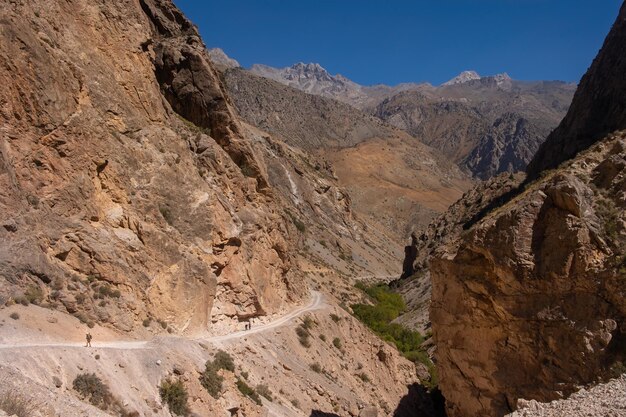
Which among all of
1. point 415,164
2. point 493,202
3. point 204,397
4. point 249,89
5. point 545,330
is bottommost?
point 204,397

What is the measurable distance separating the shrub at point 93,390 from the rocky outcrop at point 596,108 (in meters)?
50.1

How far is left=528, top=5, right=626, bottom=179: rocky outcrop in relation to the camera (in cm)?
5906

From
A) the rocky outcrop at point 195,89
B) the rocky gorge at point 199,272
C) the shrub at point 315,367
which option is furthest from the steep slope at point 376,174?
the shrub at point 315,367

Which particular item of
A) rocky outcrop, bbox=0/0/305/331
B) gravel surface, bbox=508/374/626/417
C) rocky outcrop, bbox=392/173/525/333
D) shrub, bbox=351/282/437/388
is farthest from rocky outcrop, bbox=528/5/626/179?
gravel surface, bbox=508/374/626/417

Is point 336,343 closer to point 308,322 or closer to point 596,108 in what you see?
point 308,322

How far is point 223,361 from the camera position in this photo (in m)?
24.6

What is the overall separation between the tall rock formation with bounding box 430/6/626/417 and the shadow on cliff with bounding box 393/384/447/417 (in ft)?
36.4

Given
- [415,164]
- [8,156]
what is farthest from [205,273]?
[415,164]

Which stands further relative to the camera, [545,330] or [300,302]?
[300,302]

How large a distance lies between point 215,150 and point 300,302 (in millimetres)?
12950

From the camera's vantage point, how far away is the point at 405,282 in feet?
253

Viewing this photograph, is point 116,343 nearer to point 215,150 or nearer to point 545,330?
point 545,330

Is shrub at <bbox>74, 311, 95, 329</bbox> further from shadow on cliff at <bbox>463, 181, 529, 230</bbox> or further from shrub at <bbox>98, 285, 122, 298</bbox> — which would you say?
shadow on cliff at <bbox>463, 181, 529, 230</bbox>

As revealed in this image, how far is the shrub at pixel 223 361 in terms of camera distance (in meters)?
24.1
